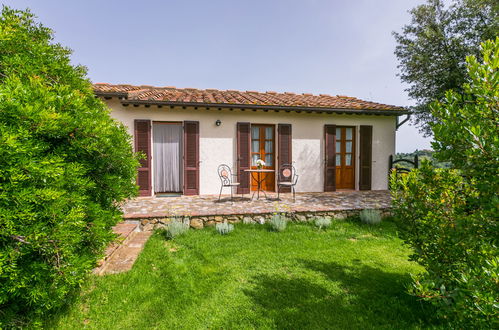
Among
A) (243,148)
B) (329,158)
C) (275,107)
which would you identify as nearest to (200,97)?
(243,148)

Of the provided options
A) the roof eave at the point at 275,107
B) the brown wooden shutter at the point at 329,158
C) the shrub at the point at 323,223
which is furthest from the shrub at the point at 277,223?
the brown wooden shutter at the point at 329,158

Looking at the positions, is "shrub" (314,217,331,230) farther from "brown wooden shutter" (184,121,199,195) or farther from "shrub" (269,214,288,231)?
"brown wooden shutter" (184,121,199,195)

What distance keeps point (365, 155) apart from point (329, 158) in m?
1.47

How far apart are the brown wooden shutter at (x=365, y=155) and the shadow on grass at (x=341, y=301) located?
5.74 meters

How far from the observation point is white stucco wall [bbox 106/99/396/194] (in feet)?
22.1

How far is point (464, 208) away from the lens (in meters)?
1.75

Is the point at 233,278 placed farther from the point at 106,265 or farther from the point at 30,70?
the point at 30,70

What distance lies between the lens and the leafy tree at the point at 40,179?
4.23 feet

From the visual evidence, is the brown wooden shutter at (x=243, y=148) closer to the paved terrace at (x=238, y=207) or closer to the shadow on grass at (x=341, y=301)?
the paved terrace at (x=238, y=207)

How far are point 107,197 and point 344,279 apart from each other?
2.88m

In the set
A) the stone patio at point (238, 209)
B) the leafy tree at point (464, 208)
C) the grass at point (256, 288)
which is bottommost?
the grass at point (256, 288)

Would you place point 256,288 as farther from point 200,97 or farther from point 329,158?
point 200,97

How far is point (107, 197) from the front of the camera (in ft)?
7.18

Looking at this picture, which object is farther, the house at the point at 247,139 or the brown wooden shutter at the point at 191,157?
the brown wooden shutter at the point at 191,157
